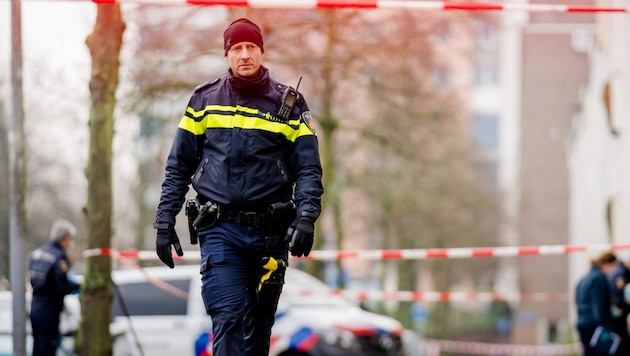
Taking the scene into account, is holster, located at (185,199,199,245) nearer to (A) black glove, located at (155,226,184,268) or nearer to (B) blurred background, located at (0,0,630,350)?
(A) black glove, located at (155,226,184,268)

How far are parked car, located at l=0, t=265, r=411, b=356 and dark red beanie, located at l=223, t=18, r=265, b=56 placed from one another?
6349mm

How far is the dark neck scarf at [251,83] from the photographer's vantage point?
6109 millimetres

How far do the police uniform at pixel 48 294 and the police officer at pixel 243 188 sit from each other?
6.26 metres

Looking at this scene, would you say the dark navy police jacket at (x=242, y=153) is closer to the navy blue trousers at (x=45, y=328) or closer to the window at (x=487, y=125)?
the navy blue trousers at (x=45, y=328)

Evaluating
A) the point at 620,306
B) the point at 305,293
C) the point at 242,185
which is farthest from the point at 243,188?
the point at 620,306

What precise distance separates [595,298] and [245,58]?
785 cm

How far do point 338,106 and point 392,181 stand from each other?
13.1 meters

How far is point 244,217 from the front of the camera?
19.9 feet

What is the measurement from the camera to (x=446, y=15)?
23.8m

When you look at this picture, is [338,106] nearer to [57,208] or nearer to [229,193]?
[57,208]

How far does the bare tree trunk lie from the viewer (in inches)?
433

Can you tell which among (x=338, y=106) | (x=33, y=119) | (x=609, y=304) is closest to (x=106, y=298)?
(x=609, y=304)

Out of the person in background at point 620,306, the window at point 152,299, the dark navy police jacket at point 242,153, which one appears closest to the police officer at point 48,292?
the window at point 152,299

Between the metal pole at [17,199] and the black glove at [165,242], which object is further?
the metal pole at [17,199]
